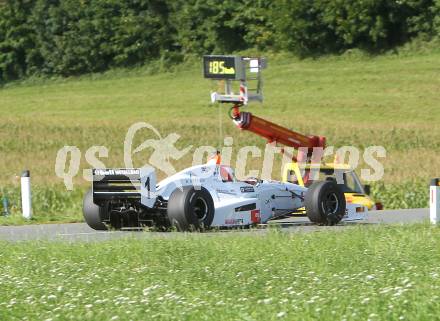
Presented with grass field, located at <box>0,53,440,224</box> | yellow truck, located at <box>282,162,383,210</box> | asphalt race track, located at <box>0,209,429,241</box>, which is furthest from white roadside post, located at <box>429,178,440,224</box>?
grass field, located at <box>0,53,440,224</box>

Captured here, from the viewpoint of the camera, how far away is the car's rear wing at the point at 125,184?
16.4m

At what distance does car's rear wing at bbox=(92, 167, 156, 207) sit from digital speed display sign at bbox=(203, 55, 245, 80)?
279 centimetres

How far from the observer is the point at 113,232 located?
1686 centimetres

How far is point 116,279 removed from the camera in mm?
10555

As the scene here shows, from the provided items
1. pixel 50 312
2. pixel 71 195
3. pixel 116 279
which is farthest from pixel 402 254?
pixel 71 195

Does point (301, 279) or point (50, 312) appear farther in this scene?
point (301, 279)

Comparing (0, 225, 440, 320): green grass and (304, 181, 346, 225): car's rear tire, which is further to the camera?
(304, 181, 346, 225): car's rear tire

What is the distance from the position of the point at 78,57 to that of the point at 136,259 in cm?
6037

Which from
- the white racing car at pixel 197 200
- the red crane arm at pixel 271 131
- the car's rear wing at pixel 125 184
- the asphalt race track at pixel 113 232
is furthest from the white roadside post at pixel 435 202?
the car's rear wing at pixel 125 184

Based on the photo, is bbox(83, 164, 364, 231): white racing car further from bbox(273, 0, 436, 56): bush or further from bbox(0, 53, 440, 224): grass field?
bbox(273, 0, 436, 56): bush

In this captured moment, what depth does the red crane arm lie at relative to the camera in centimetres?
1888

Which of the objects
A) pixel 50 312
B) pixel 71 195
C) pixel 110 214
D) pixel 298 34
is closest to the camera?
pixel 50 312

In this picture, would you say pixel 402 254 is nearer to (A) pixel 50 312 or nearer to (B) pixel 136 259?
(B) pixel 136 259

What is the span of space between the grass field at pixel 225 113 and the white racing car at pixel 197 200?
4135 mm
